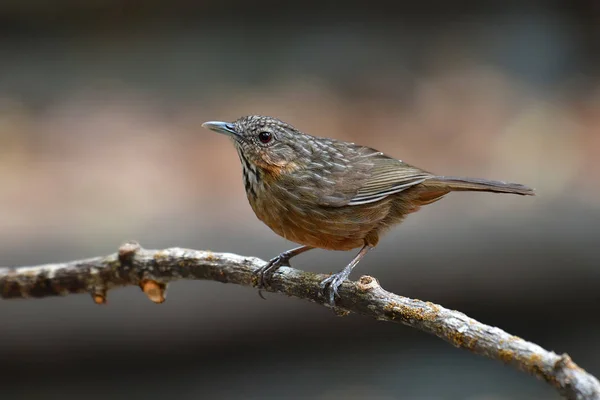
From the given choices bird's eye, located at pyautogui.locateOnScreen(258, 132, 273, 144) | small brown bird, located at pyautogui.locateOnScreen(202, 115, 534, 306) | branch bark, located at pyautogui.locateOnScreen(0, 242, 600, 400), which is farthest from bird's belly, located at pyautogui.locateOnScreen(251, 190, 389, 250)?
bird's eye, located at pyautogui.locateOnScreen(258, 132, 273, 144)

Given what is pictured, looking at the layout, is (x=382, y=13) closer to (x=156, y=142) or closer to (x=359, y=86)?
(x=359, y=86)

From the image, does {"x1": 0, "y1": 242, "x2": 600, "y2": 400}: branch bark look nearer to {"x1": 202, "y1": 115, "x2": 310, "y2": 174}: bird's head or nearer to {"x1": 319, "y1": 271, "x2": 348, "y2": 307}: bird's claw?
{"x1": 319, "y1": 271, "x2": 348, "y2": 307}: bird's claw

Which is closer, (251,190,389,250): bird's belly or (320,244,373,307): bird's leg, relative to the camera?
(320,244,373,307): bird's leg

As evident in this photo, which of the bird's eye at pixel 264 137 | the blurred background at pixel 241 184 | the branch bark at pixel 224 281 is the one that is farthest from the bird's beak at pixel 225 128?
the blurred background at pixel 241 184

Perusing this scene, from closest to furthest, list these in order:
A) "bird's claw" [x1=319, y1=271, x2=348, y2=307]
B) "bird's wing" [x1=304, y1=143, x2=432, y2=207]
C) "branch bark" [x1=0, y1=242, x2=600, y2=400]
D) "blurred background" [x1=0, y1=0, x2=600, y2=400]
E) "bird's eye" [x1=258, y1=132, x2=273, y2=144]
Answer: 1. "branch bark" [x1=0, y1=242, x2=600, y2=400]
2. "bird's claw" [x1=319, y1=271, x2=348, y2=307]
3. "bird's wing" [x1=304, y1=143, x2=432, y2=207]
4. "bird's eye" [x1=258, y1=132, x2=273, y2=144]
5. "blurred background" [x1=0, y1=0, x2=600, y2=400]

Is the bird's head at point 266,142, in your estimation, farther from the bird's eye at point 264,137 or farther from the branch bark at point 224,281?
the branch bark at point 224,281

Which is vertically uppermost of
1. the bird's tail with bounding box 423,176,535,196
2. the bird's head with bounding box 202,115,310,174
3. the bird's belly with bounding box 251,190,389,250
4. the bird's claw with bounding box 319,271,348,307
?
the bird's head with bounding box 202,115,310,174

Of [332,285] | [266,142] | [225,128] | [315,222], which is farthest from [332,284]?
[225,128]

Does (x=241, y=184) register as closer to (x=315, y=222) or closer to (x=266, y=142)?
(x=266, y=142)
